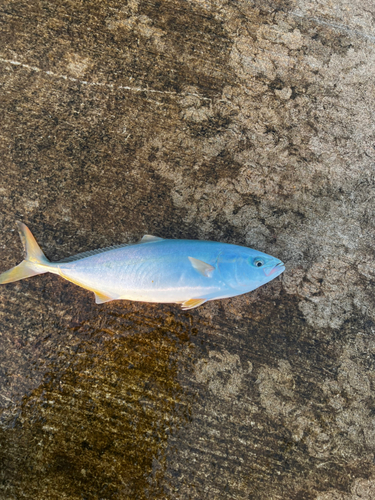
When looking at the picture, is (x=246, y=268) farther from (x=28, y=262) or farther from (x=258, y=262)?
(x=28, y=262)

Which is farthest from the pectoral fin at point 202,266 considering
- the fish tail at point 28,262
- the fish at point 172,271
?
the fish tail at point 28,262

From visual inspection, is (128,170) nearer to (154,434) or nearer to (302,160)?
(302,160)

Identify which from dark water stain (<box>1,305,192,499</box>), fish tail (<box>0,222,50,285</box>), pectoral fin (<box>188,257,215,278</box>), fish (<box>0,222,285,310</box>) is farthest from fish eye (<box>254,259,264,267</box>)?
fish tail (<box>0,222,50,285</box>)

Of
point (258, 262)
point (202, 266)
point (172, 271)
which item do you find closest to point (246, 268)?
point (258, 262)

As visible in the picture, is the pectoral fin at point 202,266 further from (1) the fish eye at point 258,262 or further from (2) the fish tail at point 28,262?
(2) the fish tail at point 28,262

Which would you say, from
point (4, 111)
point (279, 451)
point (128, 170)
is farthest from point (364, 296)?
point (4, 111)

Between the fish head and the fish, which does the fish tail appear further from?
the fish head
